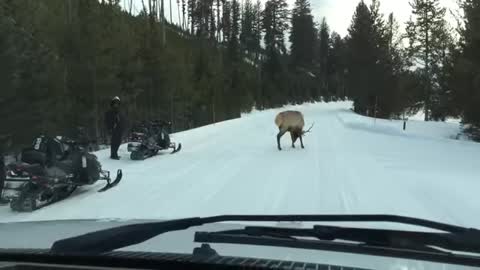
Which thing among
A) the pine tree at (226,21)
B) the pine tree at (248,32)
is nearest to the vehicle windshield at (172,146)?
the pine tree at (226,21)

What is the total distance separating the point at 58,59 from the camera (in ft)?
62.3

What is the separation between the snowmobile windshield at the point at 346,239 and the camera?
7.40 feet

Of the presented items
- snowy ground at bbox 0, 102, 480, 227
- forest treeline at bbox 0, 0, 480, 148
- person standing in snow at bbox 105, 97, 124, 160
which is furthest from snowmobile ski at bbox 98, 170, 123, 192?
forest treeline at bbox 0, 0, 480, 148


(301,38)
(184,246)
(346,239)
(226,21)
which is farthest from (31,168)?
(301,38)

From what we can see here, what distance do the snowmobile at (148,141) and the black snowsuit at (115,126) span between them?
352mm

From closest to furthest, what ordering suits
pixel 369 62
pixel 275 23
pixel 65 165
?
pixel 65 165
pixel 369 62
pixel 275 23

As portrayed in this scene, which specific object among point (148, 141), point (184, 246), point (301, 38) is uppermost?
point (301, 38)

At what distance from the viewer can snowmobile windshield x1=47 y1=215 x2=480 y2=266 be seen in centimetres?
226

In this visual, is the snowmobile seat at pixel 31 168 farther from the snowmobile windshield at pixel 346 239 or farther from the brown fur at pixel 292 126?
the brown fur at pixel 292 126

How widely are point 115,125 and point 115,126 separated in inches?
1.1

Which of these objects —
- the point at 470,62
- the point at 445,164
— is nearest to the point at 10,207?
the point at 445,164

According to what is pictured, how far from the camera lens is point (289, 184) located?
10125mm

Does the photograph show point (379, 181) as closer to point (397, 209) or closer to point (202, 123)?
point (397, 209)

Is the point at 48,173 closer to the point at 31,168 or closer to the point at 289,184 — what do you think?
the point at 31,168
